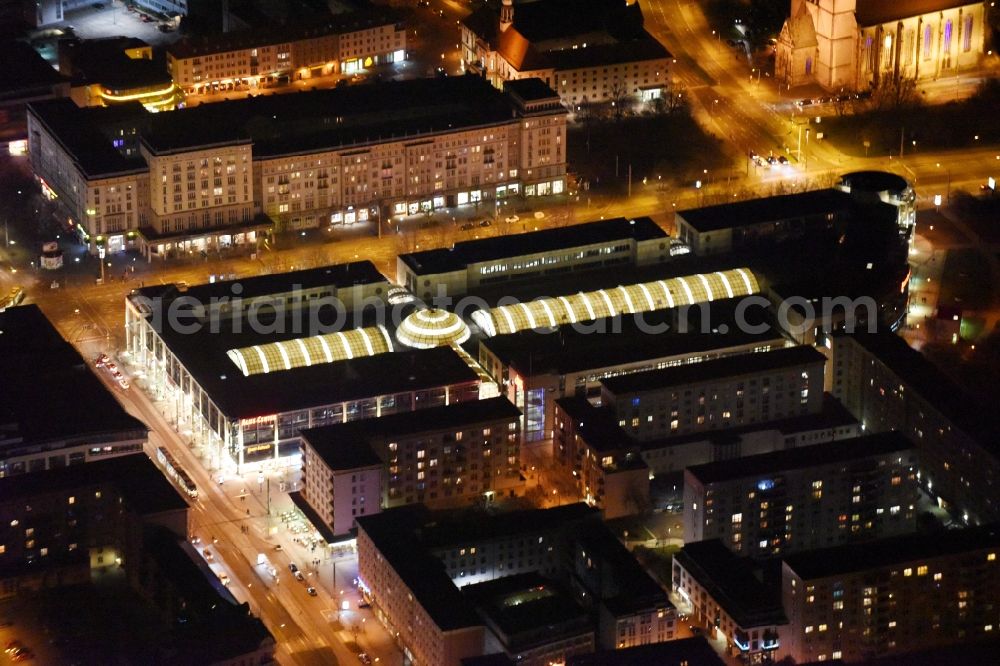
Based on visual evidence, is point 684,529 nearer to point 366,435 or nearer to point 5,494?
point 366,435

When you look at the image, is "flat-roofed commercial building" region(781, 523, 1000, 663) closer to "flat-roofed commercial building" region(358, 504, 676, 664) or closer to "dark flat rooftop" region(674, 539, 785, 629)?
"dark flat rooftop" region(674, 539, 785, 629)

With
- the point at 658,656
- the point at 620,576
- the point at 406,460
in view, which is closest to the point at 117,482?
the point at 406,460

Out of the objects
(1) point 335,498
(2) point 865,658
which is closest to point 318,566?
(1) point 335,498

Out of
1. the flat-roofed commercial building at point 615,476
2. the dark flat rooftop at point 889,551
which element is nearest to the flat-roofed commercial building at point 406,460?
the flat-roofed commercial building at point 615,476

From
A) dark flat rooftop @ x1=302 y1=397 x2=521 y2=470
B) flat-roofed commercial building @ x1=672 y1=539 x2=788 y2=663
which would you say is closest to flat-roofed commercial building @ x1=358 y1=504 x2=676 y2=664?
flat-roofed commercial building @ x1=672 y1=539 x2=788 y2=663

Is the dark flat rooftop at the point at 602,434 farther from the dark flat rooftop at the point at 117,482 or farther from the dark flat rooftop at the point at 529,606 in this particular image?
the dark flat rooftop at the point at 117,482
